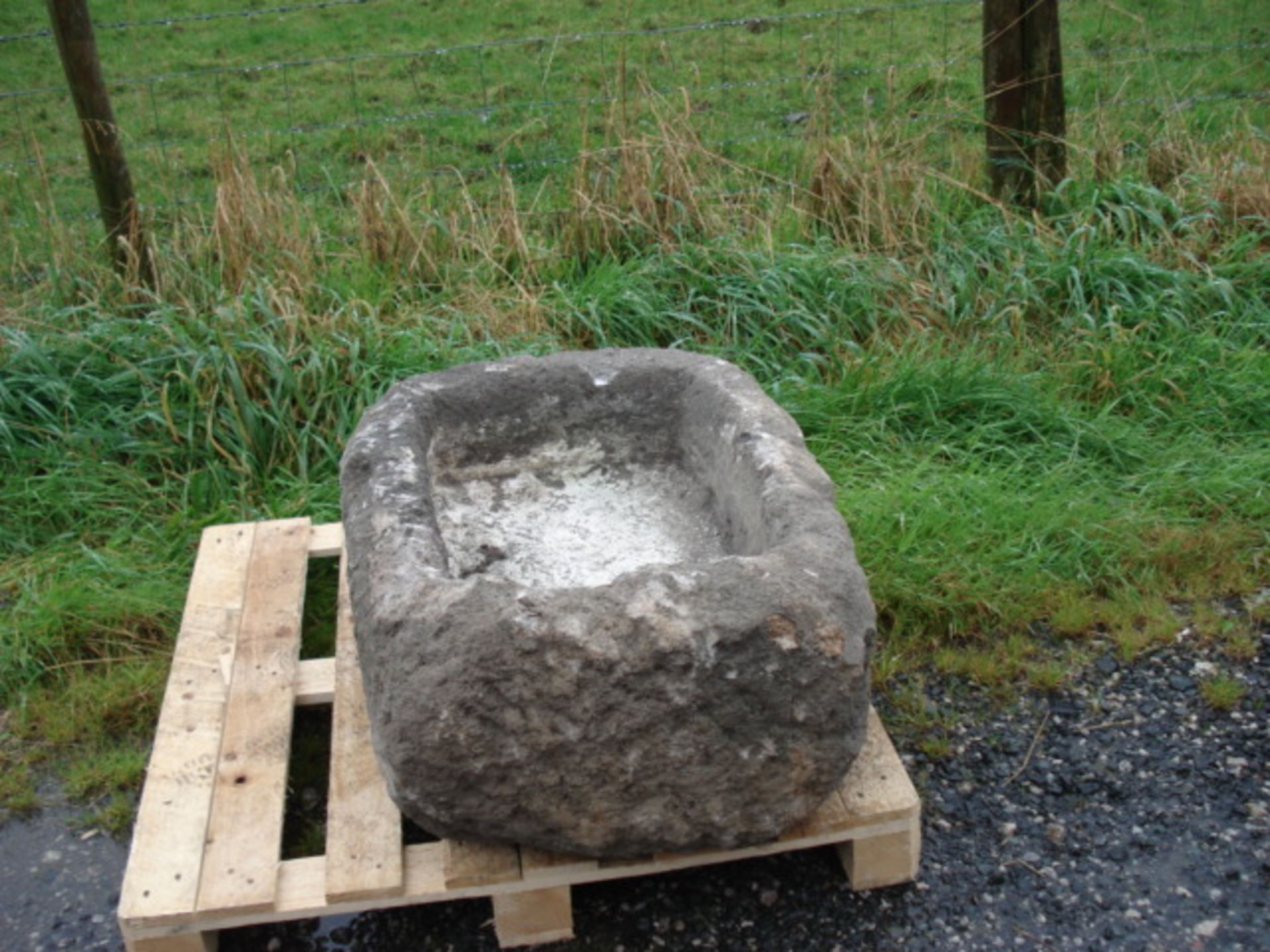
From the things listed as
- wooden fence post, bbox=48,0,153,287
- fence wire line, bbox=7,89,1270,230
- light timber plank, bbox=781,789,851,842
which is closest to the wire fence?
fence wire line, bbox=7,89,1270,230

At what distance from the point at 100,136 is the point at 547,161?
1523 millimetres

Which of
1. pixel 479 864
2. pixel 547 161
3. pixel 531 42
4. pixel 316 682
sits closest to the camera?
pixel 479 864

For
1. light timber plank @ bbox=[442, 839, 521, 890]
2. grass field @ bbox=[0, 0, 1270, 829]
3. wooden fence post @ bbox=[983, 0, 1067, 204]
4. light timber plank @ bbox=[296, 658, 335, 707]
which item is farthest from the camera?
wooden fence post @ bbox=[983, 0, 1067, 204]

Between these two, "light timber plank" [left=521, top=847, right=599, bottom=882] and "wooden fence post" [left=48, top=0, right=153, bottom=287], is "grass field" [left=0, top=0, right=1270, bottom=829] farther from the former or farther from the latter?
"light timber plank" [left=521, top=847, right=599, bottom=882]

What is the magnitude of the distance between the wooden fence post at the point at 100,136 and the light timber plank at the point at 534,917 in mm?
2279

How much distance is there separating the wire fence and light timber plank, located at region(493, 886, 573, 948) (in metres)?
2.55

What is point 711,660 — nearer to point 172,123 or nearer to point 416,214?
point 416,214

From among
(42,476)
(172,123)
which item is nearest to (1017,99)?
(42,476)

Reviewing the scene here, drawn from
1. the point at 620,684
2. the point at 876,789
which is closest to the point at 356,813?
the point at 620,684

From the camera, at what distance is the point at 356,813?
89.1 inches

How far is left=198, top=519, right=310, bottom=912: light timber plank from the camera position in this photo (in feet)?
7.13

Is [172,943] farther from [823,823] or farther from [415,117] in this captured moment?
[415,117]

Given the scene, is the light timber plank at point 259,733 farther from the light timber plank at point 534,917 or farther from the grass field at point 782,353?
the light timber plank at point 534,917

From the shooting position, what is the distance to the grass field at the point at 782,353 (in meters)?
2.96
